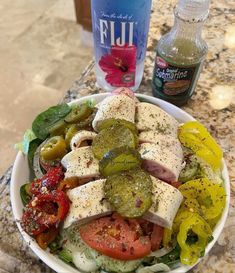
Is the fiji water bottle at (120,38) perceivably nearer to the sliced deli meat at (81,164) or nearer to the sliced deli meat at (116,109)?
the sliced deli meat at (116,109)

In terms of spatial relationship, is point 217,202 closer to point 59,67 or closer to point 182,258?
point 182,258

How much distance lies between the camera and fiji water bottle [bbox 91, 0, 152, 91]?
2.56ft

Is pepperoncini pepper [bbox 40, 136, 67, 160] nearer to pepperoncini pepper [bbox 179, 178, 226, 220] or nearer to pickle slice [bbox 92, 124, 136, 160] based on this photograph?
pickle slice [bbox 92, 124, 136, 160]

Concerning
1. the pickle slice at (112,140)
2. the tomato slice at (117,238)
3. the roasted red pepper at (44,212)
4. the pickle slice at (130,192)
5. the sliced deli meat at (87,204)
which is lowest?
the tomato slice at (117,238)

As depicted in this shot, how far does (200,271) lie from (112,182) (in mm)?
251

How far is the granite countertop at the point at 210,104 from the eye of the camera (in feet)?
2.23

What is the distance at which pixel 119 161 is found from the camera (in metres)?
0.63

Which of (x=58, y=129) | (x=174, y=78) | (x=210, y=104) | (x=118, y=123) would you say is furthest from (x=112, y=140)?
(x=210, y=104)

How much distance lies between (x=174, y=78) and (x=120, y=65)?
0.46ft

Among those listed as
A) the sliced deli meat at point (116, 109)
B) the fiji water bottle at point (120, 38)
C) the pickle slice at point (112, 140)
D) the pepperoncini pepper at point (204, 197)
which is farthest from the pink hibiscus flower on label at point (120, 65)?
the pepperoncini pepper at point (204, 197)

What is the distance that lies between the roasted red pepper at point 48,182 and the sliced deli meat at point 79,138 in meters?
0.06

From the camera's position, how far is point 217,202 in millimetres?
654

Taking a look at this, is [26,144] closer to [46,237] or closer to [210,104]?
[46,237]

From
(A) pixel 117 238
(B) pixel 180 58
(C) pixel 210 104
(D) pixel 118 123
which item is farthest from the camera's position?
(C) pixel 210 104
